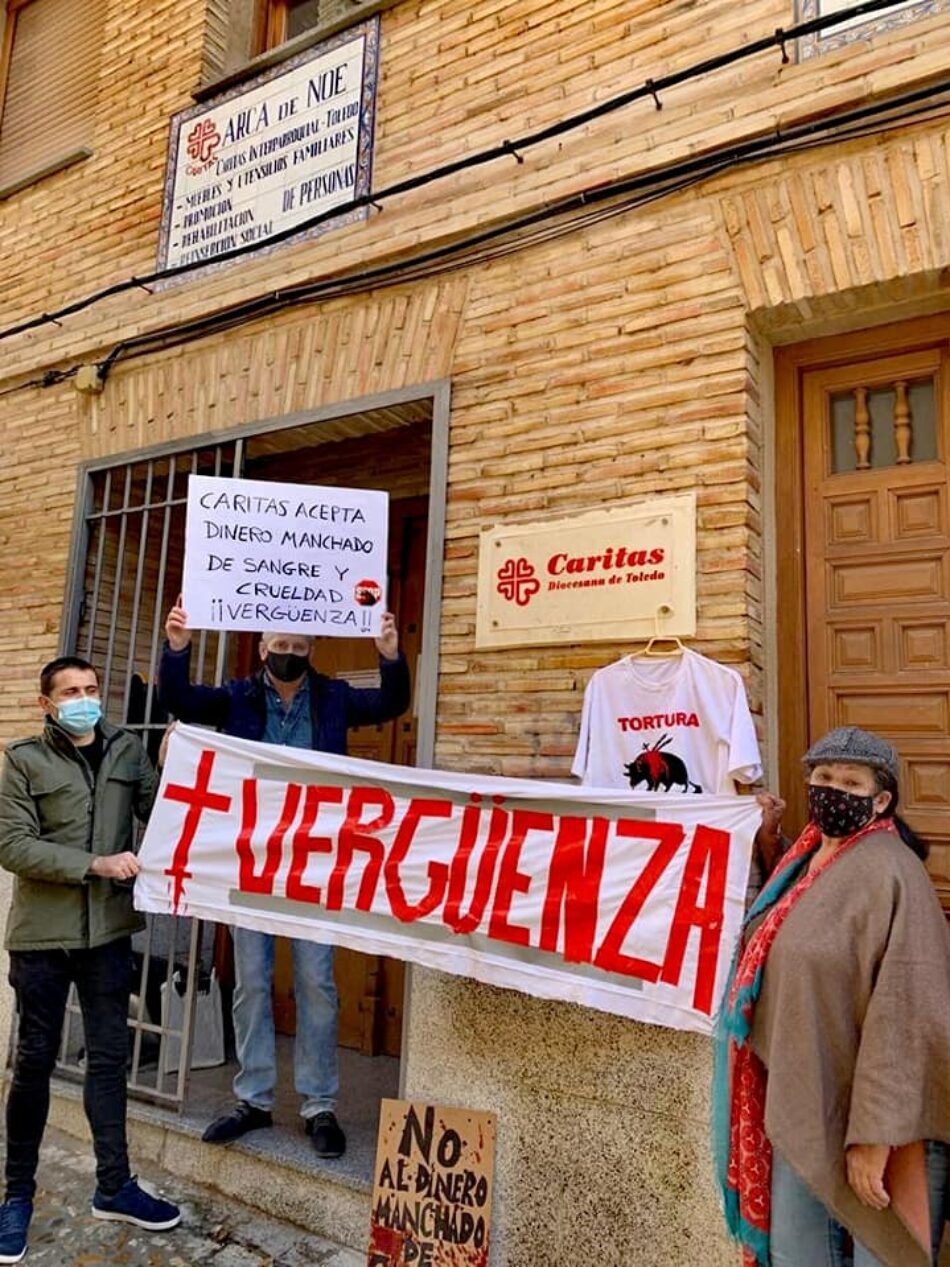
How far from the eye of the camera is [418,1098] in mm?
3449

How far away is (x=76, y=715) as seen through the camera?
11.7ft

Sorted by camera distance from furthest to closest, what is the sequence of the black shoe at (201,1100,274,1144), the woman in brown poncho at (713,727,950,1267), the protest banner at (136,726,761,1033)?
1. the black shoe at (201,1100,274,1144)
2. the protest banner at (136,726,761,1033)
3. the woman in brown poncho at (713,727,950,1267)

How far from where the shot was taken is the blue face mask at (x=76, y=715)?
3566 mm

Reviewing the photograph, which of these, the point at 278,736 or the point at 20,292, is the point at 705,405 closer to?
the point at 278,736

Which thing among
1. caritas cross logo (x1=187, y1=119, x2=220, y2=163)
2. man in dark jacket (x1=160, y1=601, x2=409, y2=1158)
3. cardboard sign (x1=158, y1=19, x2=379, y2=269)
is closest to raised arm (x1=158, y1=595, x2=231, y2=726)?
man in dark jacket (x1=160, y1=601, x2=409, y2=1158)

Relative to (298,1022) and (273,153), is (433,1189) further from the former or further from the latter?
(273,153)

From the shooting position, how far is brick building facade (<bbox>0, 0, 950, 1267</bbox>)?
3115 mm

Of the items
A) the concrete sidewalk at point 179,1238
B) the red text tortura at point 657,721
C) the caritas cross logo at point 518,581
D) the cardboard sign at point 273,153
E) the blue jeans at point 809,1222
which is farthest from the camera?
the cardboard sign at point 273,153

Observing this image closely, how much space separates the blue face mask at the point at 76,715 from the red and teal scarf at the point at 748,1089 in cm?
244

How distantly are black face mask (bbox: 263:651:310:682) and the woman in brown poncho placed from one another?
2.20 metres

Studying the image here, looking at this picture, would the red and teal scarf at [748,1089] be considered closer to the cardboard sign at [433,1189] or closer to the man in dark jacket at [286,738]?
the cardboard sign at [433,1189]

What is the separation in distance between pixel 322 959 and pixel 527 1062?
101 centimetres

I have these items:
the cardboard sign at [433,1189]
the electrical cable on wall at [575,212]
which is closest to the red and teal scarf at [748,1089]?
the cardboard sign at [433,1189]

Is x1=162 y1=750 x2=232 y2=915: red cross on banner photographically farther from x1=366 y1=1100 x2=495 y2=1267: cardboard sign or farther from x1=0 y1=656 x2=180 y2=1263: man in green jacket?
x1=366 y1=1100 x2=495 y2=1267: cardboard sign
